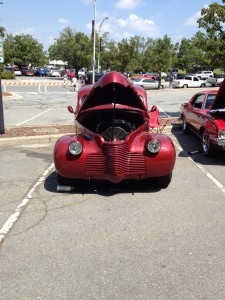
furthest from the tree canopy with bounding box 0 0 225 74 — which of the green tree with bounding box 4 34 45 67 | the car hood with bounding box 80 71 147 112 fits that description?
the car hood with bounding box 80 71 147 112

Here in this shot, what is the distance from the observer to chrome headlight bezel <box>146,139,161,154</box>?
18.5 feet

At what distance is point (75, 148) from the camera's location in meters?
5.65

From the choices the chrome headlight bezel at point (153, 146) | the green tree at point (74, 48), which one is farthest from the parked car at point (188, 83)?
the chrome headlight bezel at point (153, 146)

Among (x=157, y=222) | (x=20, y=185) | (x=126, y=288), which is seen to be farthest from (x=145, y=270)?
(x=20, y=185)

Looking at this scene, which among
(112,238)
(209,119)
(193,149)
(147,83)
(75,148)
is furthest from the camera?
(147,83)

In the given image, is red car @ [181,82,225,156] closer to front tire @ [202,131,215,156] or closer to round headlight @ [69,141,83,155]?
front tire @ [202,131,215,156]

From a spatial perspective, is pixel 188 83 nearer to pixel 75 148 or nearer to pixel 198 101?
pixel 198 101

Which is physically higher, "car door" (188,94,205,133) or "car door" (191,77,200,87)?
"car door" (188,94,205,133)

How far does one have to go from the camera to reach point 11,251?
159 inches

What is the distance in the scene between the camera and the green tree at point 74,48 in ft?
203

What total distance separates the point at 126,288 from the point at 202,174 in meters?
4.10

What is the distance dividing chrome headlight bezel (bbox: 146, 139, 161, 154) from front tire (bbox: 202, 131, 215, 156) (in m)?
2.75

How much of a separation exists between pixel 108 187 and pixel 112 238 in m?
1.96

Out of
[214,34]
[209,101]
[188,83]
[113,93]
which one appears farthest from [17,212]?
[188,83]
